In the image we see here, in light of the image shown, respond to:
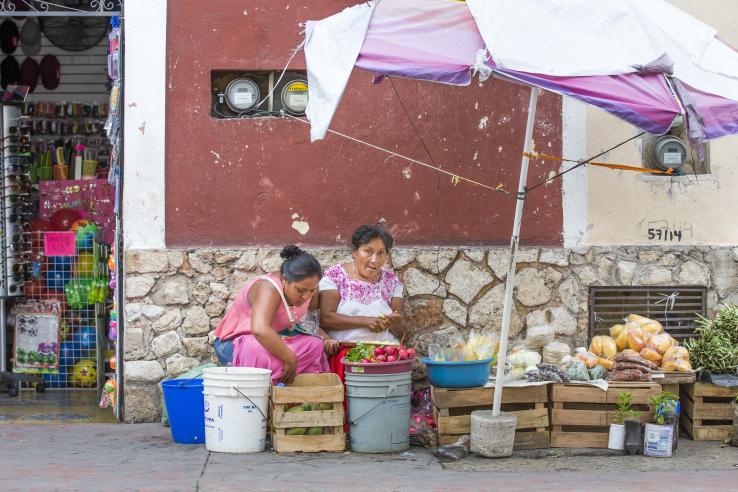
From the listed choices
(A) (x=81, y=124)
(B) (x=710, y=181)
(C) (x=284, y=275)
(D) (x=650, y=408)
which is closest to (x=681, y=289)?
(B) (x=710, y=181)

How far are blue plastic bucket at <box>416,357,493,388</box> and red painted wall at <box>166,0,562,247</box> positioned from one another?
1.42 metres

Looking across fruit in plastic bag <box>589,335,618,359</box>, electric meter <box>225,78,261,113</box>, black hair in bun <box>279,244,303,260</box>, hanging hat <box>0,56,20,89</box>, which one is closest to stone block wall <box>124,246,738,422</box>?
fruit in plastic bag <box>589,335,618,359</box>

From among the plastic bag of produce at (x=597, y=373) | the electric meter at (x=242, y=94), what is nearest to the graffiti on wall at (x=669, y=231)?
the plastic bag of produce at (x=597, y=373)

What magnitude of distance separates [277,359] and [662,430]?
278cm

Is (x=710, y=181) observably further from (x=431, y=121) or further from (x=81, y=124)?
(x=81, y=124)

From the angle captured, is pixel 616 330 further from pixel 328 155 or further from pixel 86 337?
pixel 86 337

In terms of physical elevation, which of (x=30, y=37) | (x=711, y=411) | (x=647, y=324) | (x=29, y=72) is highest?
(x=30, y=37)

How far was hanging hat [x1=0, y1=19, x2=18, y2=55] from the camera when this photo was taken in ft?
33.9

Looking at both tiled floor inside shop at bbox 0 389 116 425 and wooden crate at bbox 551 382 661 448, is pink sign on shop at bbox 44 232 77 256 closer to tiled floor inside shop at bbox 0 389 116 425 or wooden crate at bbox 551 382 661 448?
tiled floor inside shop at bbox 0 389 116 425

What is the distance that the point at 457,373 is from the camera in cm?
727

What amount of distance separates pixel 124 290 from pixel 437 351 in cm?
261

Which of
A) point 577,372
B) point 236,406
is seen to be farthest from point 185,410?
point 577,372

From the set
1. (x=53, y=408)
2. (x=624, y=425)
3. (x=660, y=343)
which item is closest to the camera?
(x=624, y=425)

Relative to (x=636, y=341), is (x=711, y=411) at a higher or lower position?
lower
